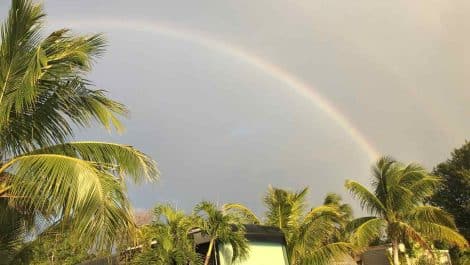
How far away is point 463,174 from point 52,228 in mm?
38755

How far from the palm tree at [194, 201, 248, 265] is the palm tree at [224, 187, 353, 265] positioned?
13.8 ft

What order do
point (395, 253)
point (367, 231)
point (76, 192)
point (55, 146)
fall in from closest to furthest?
1. point (76, 192)
2. point (55, 146)
3. point (367, 231)
4. point (395, 253)

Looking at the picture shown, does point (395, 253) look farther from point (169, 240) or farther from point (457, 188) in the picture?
point (457, 188)

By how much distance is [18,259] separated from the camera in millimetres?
10609

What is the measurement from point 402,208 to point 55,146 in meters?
20.9

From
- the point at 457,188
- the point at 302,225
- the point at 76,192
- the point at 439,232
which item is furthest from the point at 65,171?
the point at 457,188

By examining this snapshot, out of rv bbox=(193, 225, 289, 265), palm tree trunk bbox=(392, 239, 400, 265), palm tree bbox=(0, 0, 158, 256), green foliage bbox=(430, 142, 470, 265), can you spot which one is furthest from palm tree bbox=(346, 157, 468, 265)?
palm tree bbox=(0, 0, 158, 256)

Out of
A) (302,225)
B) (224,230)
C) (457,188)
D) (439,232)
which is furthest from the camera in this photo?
(457,188)

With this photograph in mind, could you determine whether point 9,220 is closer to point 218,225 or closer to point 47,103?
point 47,103

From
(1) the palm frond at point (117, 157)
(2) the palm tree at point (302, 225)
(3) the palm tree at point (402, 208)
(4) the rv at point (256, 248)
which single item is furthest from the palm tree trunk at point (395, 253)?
(1) the palm frond at point (117, 157)

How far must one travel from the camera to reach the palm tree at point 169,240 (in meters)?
11.2

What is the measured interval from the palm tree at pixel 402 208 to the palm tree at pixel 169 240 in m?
14.9

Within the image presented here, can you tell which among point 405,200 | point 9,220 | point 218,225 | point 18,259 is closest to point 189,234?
point 218,225

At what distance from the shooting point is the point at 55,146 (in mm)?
8273
